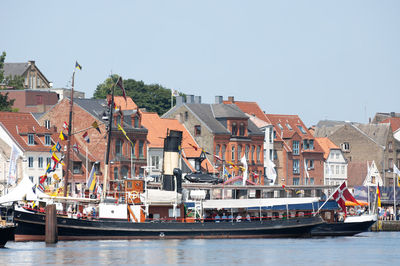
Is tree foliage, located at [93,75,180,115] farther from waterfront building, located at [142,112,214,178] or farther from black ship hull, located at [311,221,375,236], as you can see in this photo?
black ship hull, located at [311,221,375,236]

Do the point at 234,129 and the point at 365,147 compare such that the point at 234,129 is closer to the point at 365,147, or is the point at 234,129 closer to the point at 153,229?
the point at 365,147

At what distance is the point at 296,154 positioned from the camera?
165875 mm

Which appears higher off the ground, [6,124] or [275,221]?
[6,124]

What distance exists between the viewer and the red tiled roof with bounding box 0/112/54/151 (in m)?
127

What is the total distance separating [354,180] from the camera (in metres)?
176

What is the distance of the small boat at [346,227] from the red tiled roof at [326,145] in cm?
6245

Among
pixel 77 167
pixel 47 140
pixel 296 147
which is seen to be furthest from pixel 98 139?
pixel 296 147

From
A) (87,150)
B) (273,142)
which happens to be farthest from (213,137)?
(87,150)

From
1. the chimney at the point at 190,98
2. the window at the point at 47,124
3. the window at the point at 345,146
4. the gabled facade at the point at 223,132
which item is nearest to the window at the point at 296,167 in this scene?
the gabled facade at the point at 223,132

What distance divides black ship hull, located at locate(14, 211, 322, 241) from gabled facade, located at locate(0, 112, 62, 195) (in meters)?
33.7

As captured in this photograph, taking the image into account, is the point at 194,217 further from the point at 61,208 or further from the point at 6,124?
the point at 6,124

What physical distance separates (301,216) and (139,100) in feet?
295

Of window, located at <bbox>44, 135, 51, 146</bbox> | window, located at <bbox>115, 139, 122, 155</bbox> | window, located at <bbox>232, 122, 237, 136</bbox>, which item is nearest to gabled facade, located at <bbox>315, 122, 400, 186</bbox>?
window, located at <bbox>232, 122, 237, 136</bbox>

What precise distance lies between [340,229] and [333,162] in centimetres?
6763
